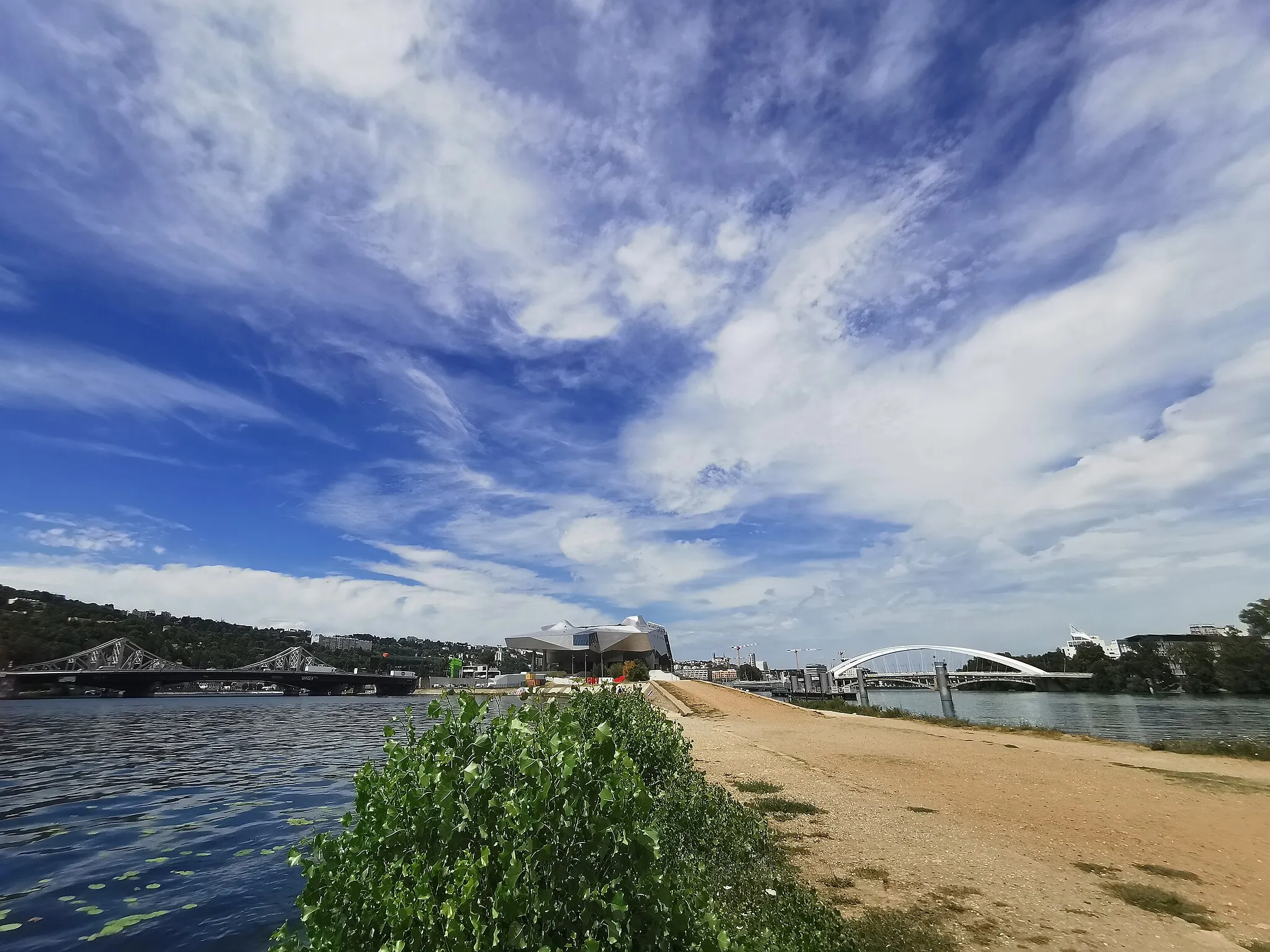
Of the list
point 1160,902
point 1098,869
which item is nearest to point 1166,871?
point 1098,869

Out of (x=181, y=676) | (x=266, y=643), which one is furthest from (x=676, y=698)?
(x=266, y=643)

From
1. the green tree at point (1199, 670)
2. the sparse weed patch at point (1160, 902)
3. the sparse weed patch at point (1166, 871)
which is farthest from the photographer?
the green tree at point (1199, 670)

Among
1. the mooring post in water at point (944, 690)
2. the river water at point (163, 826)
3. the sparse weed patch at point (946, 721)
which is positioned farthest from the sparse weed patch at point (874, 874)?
the mooring post in water at point (944, 690)

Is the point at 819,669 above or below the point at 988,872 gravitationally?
above

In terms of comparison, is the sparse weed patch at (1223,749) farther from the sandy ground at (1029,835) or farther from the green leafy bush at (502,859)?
the green leafy bush at (502,859)

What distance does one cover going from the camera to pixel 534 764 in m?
3.38

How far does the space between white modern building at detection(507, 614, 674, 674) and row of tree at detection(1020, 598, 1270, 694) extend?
82.9 m

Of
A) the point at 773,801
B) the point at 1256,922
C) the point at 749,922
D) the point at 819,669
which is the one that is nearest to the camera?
the point at 749,922

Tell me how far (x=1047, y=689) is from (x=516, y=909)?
147 metres

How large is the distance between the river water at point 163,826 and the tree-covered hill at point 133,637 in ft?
234

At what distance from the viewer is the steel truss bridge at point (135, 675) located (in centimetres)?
9150

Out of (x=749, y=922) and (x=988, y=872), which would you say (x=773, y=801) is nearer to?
(x=988, y=872)

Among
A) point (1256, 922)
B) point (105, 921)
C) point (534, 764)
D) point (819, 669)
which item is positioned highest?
point (819, 669)

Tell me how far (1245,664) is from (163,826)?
104 m
